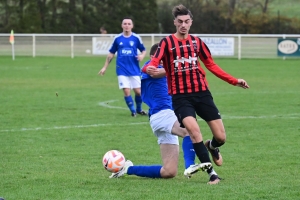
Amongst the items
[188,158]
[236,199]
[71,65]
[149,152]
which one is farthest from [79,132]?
[71,65]

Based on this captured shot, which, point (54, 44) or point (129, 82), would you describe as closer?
point (129, 82)

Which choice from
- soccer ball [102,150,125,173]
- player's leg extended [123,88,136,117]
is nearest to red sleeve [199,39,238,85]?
soccer ball [102,150,125,173]

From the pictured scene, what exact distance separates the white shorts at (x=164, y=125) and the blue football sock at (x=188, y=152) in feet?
0.66

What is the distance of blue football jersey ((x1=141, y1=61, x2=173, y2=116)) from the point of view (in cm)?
768

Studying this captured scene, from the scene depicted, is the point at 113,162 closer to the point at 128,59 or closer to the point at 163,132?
the point at 163,132

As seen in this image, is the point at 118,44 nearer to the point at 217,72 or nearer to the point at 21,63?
the point at 217,72

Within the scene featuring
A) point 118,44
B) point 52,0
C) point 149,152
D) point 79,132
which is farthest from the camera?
point 52,0

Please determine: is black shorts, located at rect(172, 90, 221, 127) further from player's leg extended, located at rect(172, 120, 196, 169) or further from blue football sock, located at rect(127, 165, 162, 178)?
blue football sock, located at rect(127, 165, 162, 178)

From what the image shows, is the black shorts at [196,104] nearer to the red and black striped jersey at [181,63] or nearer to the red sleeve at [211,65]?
the red and black striped jersey at [181,63]

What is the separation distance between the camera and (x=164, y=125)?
7.49m

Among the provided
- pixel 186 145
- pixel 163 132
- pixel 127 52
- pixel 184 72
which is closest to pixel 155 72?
pixel 184 72

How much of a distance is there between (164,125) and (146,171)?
542 mm

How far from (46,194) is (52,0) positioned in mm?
51661

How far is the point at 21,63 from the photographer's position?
112 ft
